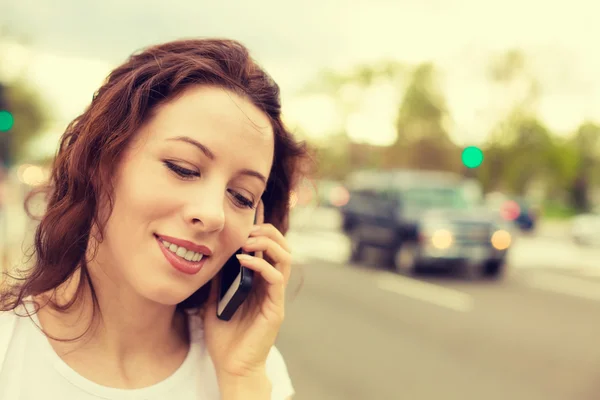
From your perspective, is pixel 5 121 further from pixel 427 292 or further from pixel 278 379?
pixel 278 379

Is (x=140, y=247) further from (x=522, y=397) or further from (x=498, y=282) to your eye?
(x=498, y=282)

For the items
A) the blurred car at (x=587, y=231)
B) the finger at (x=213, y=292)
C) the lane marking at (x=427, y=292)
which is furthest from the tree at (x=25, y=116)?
the finger at (x=213, y=292)

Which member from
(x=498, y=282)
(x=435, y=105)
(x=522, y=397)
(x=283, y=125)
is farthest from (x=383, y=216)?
(x=435, y=105)

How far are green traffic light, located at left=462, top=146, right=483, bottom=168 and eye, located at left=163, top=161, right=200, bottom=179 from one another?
46.1ft

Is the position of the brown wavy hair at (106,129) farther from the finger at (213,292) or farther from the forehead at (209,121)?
the finger at (213,292)

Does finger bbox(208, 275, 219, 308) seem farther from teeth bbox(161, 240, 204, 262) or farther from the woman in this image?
teeth bbox(161, 240, 204, 262)

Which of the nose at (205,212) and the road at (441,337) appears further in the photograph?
the road at (441,337)

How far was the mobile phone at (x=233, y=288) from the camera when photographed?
1.57m

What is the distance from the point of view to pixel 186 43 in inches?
61.5

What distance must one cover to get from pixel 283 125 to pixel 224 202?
357 millimetres

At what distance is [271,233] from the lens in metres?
1.74

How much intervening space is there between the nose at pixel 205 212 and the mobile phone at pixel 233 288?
24 centimetres

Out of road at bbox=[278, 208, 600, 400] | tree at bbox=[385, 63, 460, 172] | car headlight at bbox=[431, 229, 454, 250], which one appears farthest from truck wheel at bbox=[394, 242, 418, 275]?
tree at bbox=[385, 63, 460, 172]

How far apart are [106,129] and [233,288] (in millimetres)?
511
